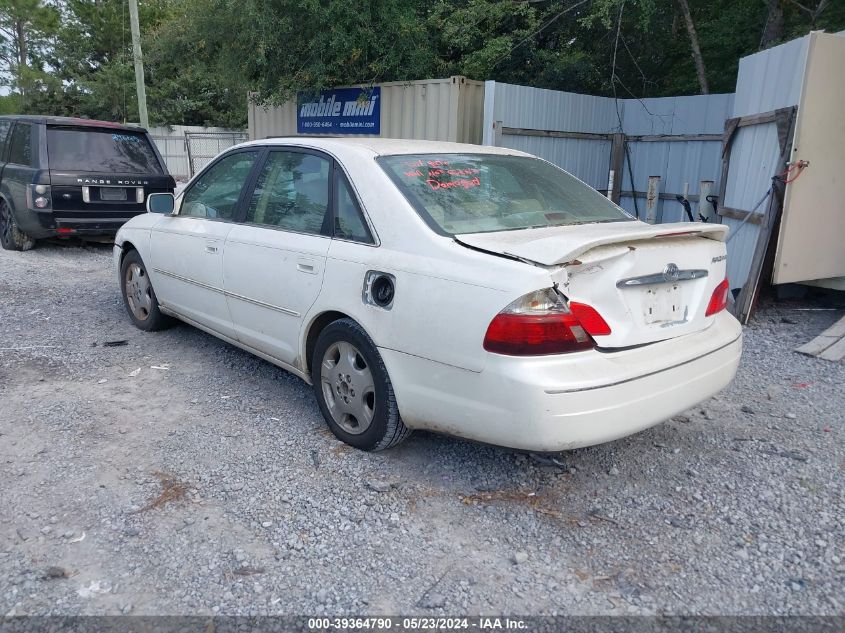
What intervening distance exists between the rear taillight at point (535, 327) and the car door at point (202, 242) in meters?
2.35

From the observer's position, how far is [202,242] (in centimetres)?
489

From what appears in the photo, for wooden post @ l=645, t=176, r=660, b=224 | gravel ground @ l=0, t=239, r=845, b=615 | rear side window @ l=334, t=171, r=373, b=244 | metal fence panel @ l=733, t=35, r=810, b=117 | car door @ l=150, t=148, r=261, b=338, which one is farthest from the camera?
wooden post @ l=645, t=176, r=660, b=224

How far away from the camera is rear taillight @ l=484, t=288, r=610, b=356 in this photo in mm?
2918

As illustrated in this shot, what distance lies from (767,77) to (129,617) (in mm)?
6767

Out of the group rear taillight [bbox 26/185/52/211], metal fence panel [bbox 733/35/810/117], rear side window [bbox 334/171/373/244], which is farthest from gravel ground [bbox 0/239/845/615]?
rear taillight [bbox 26/185/52/211]

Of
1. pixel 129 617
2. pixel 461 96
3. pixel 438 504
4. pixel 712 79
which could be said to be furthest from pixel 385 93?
pixel 129 617

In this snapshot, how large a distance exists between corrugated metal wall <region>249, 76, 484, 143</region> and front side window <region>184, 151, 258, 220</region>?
5.22 metres

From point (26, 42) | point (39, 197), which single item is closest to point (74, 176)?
point (39, 197)

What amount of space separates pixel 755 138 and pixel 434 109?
460cm

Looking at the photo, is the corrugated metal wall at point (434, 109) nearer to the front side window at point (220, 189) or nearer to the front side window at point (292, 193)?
the front side window at point (220, 189)

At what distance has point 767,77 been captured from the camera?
6.67m

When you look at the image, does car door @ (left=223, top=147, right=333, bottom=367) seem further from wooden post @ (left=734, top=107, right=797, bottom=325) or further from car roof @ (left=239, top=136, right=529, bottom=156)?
wooden post @ (left=734, top=107, right=797, bottom=325)

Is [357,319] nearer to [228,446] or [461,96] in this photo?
[228,446]

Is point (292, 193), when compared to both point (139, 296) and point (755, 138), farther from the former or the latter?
point (755, 138)
